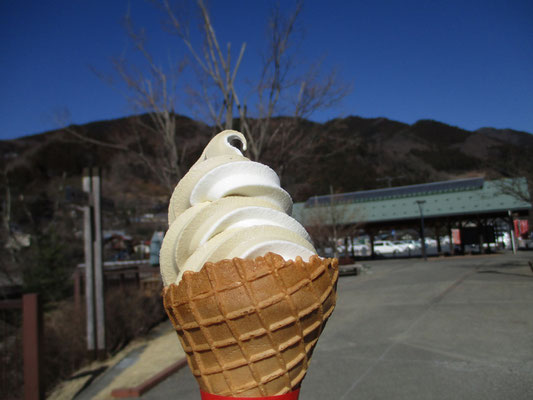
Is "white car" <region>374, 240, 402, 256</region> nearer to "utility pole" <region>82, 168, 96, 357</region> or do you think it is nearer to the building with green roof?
the building with green roof

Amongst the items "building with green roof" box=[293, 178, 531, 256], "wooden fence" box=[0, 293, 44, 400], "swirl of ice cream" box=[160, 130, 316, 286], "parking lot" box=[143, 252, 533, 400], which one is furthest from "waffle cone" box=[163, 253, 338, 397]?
"building with green roof" box=[293, 178, 531, 256]

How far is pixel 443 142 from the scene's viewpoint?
138 meters

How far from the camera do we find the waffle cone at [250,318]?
58.1 inches

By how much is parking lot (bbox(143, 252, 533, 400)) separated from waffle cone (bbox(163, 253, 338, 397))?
3.07 m

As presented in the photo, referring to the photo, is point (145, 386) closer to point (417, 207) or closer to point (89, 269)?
point (89, 269)

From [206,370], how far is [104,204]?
257 inches

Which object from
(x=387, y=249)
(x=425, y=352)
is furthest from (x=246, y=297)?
(x=387, y=249)

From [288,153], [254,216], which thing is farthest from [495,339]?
[254,216]

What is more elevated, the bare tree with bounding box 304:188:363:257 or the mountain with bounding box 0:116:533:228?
the mountain with bounding box 0:116:533:228

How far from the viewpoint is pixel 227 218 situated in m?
1.84

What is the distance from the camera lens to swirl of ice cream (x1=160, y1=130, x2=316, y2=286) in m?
1.71

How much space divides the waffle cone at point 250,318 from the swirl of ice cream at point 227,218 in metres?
0.17

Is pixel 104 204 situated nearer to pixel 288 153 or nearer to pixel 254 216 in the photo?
pixel 288 153

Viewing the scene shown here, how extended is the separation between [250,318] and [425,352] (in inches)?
193
